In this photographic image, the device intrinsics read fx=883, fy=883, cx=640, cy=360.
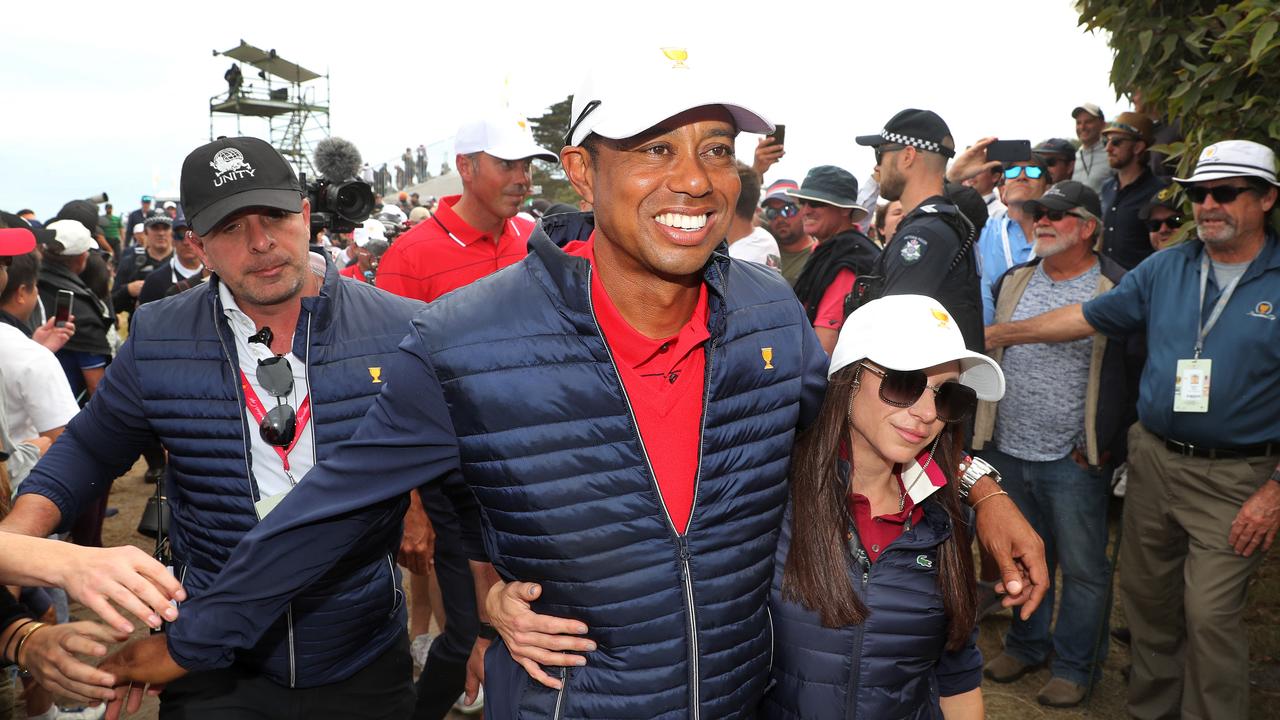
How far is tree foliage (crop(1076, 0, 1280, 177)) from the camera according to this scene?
4.47 meters

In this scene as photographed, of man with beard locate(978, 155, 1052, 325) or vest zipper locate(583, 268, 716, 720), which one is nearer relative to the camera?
vest zipper locate(583, 268, 716, 720)

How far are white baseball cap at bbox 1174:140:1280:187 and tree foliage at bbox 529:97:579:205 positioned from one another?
2428 centimetres

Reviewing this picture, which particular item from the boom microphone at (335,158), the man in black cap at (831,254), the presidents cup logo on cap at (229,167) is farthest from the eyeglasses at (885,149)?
the boom microphone at (335,158)

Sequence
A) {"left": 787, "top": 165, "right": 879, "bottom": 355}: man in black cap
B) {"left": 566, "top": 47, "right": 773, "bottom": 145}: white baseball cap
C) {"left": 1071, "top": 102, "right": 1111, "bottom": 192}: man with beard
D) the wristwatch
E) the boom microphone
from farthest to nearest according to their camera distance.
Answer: {"left": 1071, "top": 102, "right": 1111, "bottom": 192}: man with beard < the boom microphone < {"left": 787, "top": 165, "right": 879, "bottom": 355}: man in black cap < the wristwatch < {"left": 566, "top": 47, "right": 773, "bottom": 145}: white baseball cap

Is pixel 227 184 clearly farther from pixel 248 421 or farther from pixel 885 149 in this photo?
pixel 885 149

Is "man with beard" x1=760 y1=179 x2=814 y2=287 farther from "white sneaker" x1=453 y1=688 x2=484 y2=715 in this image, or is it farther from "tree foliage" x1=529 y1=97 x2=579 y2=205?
"tree foliage" x1=529 y1=97 x2=579 y2=205

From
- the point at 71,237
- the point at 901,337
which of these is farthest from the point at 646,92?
the point at 71,237

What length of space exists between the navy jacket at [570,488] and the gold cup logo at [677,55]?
1.54 ft

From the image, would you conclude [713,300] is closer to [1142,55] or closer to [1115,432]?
[1115,432]

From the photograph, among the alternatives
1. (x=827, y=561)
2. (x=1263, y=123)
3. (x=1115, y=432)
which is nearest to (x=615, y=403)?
(x=827, y=561)

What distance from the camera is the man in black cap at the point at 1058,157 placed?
7.98 meters

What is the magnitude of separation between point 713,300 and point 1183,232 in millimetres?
4043

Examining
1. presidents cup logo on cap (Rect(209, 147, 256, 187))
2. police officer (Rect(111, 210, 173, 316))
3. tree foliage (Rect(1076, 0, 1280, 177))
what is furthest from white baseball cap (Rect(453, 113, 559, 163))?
police officer (Rect(111, 210, 173, 316))

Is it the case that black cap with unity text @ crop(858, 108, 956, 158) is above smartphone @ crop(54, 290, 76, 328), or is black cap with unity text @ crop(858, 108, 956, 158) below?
above
